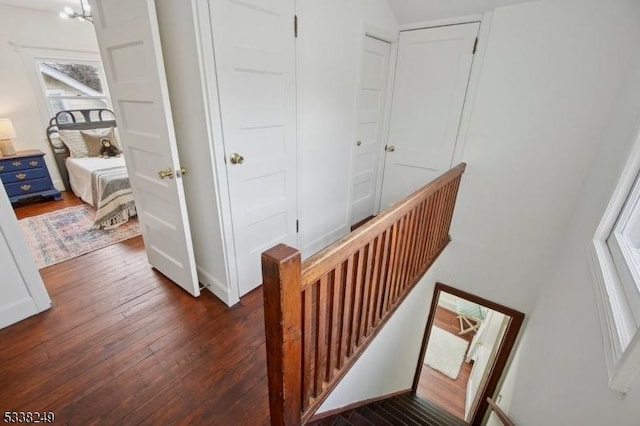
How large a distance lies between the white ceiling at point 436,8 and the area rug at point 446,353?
14.9 ft

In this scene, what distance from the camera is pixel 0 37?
10.7ft

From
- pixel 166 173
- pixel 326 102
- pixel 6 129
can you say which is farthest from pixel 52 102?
pixel 326 102

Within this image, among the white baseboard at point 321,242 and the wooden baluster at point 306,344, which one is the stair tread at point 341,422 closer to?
the wooden baluster at point 306,344

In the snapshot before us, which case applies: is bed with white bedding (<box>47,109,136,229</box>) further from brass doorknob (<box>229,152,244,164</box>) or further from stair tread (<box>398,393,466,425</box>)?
stair tread (<box>398,393,466,425</box>)

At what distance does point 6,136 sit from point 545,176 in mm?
5628

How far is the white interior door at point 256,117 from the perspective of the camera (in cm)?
146

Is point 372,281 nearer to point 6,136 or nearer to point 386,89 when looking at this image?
point 386,89

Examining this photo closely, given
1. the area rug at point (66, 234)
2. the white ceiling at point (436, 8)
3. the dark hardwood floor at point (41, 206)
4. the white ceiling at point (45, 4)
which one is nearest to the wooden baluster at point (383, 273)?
the white ceiling at point (436, 8)

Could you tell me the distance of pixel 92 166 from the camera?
3338 mm

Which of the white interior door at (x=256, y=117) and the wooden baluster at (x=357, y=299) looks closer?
the wooden baluster at (x=357, y=299)

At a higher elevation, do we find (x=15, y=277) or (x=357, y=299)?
(x=357, y=299)

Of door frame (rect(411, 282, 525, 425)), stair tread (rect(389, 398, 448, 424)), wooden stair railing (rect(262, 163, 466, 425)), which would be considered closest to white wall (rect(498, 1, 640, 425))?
door frame (rect(411, 282, 525, 425))

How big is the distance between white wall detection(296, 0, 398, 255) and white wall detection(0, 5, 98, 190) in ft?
13.0

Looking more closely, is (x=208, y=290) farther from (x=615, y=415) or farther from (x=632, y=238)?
(x=632, y=238)
